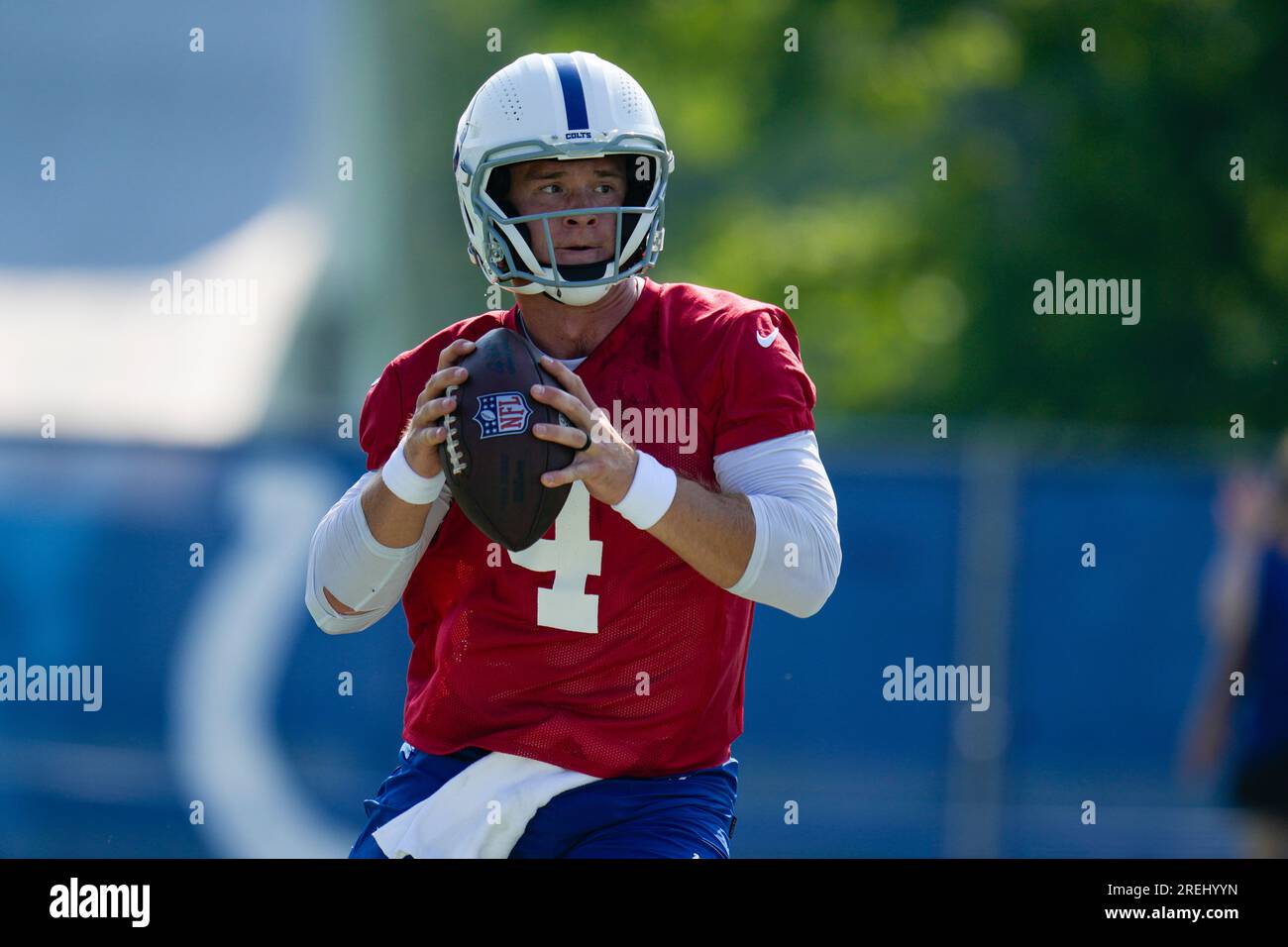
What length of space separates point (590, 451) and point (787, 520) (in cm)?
40

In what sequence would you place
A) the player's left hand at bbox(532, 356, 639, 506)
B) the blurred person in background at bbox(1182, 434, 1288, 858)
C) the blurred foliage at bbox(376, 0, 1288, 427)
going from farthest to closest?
the blurred foliage at bbox(376, 0, 1288, 427)
the blurred person in background at bbox(1182, 434, 1288, 858)
the player's left hand at bbox(532, 356, 639, 506)

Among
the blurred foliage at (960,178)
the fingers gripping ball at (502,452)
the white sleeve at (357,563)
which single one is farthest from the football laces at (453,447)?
the blurred foliage at (960,178)

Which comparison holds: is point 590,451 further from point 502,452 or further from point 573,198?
point 573,198

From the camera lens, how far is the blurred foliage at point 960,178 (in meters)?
12.5

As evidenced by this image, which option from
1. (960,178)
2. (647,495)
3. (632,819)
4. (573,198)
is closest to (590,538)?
Answer: (647,495)

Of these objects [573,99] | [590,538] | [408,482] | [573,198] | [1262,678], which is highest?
[573,99]

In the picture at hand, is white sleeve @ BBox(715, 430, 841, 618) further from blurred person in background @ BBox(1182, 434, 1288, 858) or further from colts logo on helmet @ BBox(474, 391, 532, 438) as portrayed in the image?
blurred person in background @ BBox(1182, 434, 1288, 858)

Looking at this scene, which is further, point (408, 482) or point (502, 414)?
point (408, 482)

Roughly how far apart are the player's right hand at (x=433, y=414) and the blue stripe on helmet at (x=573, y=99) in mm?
526

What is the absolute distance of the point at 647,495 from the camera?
309cm

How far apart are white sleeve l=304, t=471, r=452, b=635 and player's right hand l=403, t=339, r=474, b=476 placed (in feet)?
0.64

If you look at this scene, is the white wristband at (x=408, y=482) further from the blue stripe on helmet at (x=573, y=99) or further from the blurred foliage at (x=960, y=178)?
the blurred foliage at (x=960, y=178)

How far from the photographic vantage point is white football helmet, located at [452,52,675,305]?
3414 millimetres

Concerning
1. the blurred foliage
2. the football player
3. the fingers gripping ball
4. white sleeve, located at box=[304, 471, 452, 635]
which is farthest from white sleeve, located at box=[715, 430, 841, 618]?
the blurred foliage
